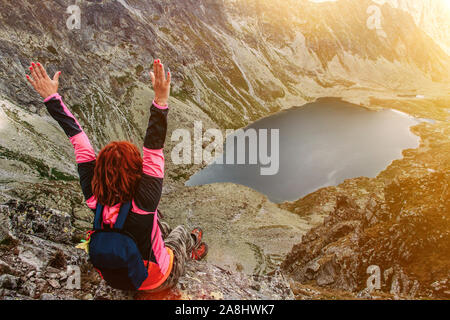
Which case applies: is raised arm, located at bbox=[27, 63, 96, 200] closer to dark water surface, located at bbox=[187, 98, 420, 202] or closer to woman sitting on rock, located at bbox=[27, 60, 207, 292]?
woman sitting on rock, located at bbox=[27, 60, 207, 292]

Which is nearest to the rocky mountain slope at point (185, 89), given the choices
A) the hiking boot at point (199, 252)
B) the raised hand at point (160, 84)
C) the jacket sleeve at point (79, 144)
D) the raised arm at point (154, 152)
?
the hiking boot at point (199, 252)

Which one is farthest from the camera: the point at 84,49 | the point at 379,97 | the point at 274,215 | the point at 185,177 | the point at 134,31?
the point at 379,97

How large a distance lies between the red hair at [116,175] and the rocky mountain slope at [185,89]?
137 inches

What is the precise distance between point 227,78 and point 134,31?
3566cm

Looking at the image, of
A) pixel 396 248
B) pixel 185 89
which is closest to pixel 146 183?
pixel 396 248

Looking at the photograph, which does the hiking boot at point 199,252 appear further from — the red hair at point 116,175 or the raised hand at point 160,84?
the raised hand at point 160,84

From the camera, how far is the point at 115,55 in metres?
71.6

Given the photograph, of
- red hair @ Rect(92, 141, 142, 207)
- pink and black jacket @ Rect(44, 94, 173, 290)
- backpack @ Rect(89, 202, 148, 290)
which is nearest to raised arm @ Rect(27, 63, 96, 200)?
pink and black jacket @ Rect(44, 94, 173, 290)

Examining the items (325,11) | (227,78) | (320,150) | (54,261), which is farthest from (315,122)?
(325,11)

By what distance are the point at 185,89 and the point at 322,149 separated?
140 ft

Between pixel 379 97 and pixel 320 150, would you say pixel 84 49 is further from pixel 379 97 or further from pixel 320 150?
pixel 379 97

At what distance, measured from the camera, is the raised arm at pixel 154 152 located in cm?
437

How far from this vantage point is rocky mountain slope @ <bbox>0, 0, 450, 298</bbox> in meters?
Result: 26.1

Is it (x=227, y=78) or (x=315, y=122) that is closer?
(x=315, y=122)
